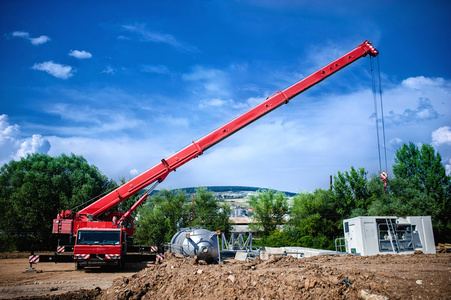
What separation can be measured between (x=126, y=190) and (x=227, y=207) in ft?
97.9

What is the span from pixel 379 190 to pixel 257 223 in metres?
17.5

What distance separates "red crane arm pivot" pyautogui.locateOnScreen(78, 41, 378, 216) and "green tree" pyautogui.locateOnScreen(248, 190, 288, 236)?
105 ft

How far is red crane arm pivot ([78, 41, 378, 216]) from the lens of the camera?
16.1 meters

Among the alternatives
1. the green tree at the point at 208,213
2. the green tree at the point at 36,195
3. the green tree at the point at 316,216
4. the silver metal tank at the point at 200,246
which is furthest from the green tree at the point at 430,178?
the green tree at the point at 36,195

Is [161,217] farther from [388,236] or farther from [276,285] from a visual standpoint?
[276,285]

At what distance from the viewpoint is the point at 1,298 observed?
9.96 m

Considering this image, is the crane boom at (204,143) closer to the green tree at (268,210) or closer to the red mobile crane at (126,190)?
the red mobile crane at (126,190)

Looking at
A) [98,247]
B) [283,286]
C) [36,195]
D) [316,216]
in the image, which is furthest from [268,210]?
[283,286]

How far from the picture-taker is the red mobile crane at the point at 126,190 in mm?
15867

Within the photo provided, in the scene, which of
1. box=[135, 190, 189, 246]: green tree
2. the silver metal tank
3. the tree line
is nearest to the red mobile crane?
the silver metal tank

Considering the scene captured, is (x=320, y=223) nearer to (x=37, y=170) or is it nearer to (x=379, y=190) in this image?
(x=379, y=190)

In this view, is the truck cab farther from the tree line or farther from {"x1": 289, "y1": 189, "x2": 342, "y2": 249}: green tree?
{"x1": 289, "y1": 189, "x2": 342, "y2": 249}: green tree

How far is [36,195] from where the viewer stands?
34688 mm

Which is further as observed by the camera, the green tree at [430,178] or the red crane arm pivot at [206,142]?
the green tree at [430,178]
